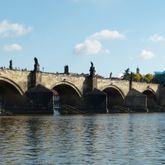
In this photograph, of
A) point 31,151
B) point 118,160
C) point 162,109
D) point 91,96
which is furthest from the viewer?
point 162,109

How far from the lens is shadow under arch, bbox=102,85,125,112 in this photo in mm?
89000

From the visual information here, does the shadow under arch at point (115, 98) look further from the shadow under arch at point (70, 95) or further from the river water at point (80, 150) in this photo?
the river water at point (80, 150)

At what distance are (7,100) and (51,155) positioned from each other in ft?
153

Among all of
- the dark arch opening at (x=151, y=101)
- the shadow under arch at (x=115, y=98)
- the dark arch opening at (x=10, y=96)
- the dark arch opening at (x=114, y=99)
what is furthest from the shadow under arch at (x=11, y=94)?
the dark arch opening at (x=151, y=101)

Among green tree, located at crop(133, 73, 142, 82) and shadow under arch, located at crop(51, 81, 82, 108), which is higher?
green tree, located at crop(133, 73, 142, 82)

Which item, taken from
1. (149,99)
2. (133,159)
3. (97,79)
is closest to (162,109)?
(149,99)

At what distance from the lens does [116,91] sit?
90438 mm

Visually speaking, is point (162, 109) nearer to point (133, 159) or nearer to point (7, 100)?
point (7, 100)

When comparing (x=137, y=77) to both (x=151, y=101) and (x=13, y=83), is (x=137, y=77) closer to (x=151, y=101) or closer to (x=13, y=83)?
(x=151, y=101)

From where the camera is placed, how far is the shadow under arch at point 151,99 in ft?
334

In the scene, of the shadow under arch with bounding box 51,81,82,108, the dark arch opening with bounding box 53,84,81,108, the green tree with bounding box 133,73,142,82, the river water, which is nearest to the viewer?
the river water

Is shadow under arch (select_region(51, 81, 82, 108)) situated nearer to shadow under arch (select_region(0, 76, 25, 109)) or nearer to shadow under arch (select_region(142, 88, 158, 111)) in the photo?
shadow under arch (select_region(0, 76, 25, 109))

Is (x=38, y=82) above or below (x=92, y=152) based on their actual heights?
A: above

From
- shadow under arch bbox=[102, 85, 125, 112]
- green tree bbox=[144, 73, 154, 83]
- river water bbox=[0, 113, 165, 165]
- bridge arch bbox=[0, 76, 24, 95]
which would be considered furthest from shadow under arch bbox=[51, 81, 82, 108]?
green tree bbox=[144, 73, 154, 83]
